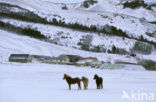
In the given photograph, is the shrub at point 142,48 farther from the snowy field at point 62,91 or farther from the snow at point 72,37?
A: the snowy field at point 62,91

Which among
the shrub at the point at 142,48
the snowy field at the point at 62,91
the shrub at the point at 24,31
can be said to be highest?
the shrub at the point at 24,31

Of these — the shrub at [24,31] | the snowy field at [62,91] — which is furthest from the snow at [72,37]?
the snowy field at [62,91]

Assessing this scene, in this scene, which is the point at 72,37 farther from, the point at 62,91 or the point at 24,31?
the point at 62,91

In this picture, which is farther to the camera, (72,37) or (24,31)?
(72,37)

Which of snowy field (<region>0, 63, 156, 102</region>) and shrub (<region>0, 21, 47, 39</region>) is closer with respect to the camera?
snowy field (<region>0, 63, 156, 102</region>)

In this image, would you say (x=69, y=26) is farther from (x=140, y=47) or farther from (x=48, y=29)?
(x=140, y=47)

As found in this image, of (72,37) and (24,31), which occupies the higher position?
(24,31)

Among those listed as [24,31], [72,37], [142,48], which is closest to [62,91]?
[24,31]

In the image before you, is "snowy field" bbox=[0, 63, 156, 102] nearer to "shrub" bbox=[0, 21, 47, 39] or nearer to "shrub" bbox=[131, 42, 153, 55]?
"shrub" bbox=[0, 21, 47, 39]

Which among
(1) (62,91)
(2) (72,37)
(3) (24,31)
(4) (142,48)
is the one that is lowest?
(4) (142,48)

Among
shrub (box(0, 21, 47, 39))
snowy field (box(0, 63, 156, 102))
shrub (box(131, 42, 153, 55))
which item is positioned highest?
shrub (box(0, 21, 47, 39))

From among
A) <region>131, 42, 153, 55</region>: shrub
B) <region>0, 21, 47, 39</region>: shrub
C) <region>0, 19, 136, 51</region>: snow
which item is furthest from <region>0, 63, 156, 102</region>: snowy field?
<region>131, 42, 153, 55</region>: shrub

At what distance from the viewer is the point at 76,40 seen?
14512 centimetres

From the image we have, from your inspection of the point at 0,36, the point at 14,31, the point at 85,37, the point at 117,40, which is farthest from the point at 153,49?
the point at 0,36
